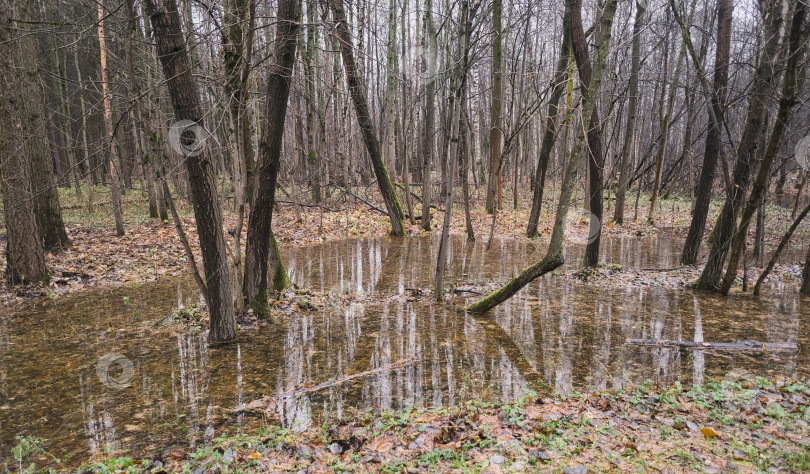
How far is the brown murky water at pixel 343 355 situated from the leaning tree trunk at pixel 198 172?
58 centimetres

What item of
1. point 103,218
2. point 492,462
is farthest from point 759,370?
point 103,218

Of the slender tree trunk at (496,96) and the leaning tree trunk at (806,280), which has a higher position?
Answer: the slender tree trunk at (496,96)

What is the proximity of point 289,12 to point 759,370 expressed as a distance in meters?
7.07

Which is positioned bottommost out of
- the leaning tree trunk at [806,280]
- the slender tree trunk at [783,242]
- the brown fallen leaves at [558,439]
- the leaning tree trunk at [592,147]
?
the brown fallen leaves at [558,439]

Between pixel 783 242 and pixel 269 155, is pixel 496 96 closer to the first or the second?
pixel 783 242

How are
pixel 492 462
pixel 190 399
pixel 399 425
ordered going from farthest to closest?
pixel 190 399 → pixel 399 425 → pixel 492 462

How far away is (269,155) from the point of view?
5.98 metres

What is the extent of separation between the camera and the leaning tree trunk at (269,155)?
223 inches

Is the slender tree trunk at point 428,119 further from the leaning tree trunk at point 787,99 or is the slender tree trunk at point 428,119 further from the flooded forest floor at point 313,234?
the leaning tree trunk at point 787,99

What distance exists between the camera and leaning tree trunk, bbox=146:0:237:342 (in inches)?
181

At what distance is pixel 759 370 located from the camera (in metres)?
4.92

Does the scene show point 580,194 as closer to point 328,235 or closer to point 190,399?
point 328,235

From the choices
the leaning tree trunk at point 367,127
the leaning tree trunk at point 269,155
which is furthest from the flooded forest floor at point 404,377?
the leaning tree trunk at point 367,127

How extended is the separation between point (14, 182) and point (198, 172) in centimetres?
510
